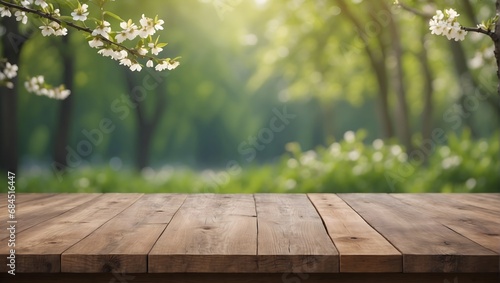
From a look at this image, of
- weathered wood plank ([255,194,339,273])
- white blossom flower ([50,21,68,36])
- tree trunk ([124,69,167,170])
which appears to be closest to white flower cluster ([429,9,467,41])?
weathered wood plank ([255,194,339,273])

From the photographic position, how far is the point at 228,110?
74.2ft

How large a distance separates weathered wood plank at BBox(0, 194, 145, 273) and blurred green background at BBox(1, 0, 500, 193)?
1.63 meters

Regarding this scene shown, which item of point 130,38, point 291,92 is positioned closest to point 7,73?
point 130,38

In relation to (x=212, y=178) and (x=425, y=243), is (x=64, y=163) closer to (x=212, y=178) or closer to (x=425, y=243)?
(x=212, y=178)

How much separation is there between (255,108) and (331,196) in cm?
2426

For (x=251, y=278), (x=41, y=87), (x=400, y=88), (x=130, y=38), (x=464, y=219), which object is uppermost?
(x=400, y=88)

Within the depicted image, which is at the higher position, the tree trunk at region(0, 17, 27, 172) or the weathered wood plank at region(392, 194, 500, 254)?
the tree trunk at region(0, 17, 27, 172)

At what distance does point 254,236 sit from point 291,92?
12207mm

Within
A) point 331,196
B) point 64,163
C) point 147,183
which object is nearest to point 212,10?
point 64,163

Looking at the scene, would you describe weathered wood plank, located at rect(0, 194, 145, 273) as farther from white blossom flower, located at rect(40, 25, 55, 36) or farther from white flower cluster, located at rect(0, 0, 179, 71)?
white blossom flower, located at rect(40, 25, 55, 36)

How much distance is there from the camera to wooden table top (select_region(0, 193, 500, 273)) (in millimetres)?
2156

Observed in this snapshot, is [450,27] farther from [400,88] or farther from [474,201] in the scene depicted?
[400,88]

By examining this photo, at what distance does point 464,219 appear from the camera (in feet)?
9.83

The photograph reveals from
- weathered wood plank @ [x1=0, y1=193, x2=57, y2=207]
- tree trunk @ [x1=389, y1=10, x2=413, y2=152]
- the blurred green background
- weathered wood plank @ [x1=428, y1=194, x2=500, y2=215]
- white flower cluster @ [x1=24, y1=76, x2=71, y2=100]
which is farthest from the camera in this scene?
tree trunk @ [x1=389, y1=10, x2=413, y2=152]
